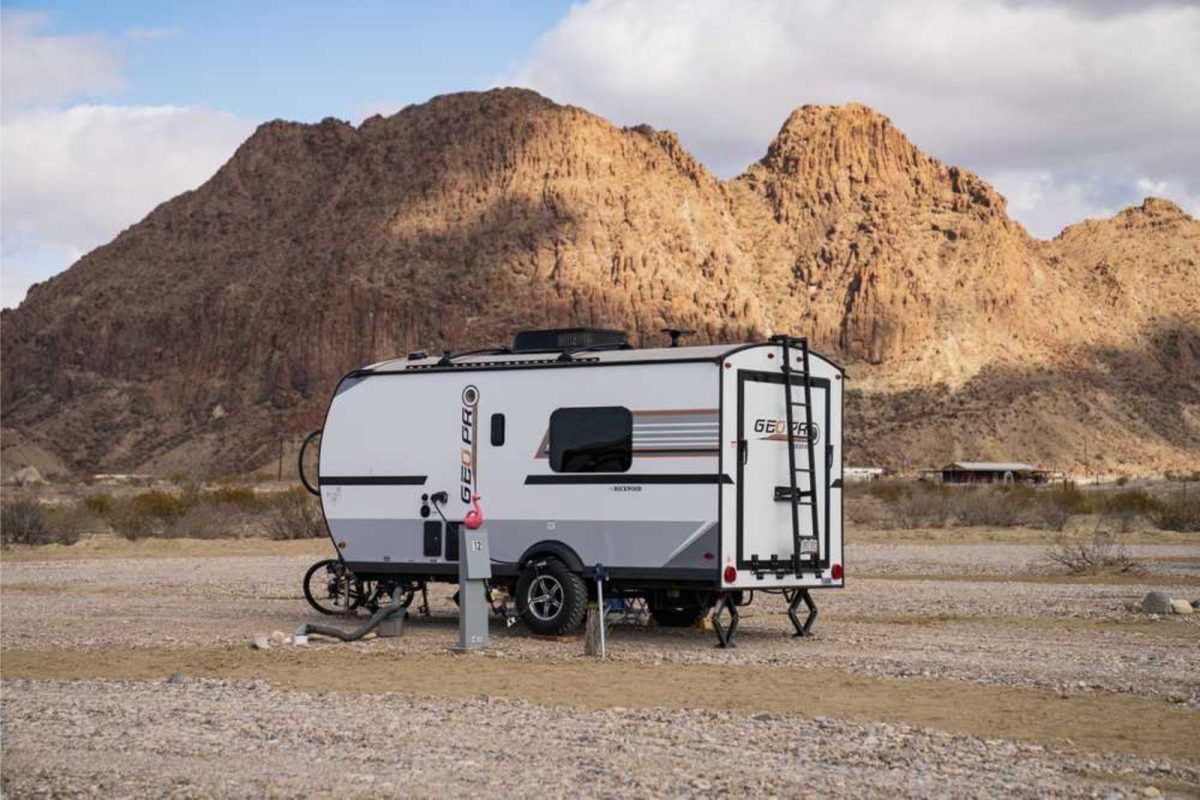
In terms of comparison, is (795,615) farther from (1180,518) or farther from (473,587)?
→ (1180,518)

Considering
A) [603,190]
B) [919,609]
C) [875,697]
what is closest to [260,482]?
[603,190]

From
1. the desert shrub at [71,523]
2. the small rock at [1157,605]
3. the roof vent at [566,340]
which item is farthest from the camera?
the desert shrub at [71,523]

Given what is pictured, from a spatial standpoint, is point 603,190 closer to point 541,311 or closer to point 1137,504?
point 541,311

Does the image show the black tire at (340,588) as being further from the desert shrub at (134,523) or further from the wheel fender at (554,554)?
the desert shrub at (134,523)

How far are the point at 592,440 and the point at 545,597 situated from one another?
66.0 inches

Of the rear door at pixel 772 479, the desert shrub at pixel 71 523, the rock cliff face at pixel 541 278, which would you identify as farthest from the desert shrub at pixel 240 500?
the rock cliff face at pixel 541 278

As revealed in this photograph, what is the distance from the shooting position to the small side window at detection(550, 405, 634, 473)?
16.8 m

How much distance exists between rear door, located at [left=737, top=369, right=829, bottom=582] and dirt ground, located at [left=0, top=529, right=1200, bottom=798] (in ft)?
3.11

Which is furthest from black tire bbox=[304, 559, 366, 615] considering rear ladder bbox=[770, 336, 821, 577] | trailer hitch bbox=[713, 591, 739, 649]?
rear ladder bbox=[770, 336, 821, 577]

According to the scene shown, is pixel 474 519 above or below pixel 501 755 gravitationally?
above

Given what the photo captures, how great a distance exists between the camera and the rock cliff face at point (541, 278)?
114 m

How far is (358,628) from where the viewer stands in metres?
17.9

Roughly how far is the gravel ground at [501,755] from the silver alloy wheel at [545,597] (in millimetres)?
4360

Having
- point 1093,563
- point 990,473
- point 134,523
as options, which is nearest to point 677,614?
point 1093,563
